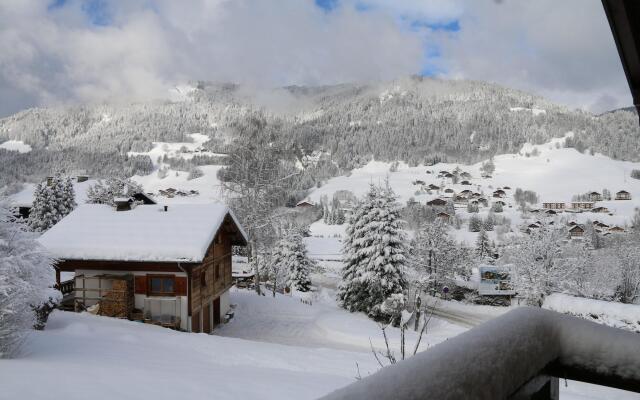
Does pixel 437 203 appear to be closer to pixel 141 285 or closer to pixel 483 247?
pixel 483 247

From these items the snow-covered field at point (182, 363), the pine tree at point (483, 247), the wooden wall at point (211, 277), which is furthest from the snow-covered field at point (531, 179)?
the snow-covered field at point (182, 363)

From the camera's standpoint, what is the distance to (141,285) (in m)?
19.1

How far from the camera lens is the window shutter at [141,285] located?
1905cm

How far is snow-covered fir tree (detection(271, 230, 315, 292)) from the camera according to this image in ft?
119

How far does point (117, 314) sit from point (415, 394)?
19.5 metres

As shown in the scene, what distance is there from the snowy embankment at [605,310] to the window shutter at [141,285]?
19.7 m

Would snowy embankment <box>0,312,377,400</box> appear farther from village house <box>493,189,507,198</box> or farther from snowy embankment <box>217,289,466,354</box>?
village house <box>493,189,507,198</box>

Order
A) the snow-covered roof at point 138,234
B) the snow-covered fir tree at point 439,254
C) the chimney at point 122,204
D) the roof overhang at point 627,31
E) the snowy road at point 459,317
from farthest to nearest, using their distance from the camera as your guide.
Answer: the snow-covered fir tree at point 439,254
the snowy road at point 459,317
the chimney at point 122,204
the snow-covered roof at point 138,234
the roof overhang at point 627,31

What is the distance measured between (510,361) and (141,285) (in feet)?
65.1

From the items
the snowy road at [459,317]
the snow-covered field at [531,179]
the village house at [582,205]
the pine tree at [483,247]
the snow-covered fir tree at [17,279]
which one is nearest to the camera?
the snow-covered fir tree at [17,279]

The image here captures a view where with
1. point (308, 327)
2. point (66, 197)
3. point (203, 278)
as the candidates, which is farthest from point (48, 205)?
point (308, 327)

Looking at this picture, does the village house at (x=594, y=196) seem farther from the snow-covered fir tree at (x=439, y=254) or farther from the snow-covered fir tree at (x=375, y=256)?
the snow-covered fir tree at (x=375, y=256)

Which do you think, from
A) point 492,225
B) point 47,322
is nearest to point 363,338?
point 47,322

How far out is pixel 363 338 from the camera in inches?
800
